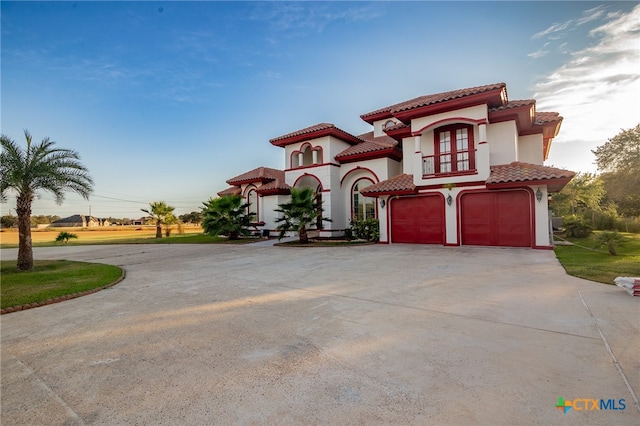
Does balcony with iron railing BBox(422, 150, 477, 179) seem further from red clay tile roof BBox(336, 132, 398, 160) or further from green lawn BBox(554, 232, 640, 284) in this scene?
green lawn BBox(554, 232, 640, 284)

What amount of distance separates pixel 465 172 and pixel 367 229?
6.38 metres

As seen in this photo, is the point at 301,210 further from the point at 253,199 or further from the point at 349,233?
the point at 253,199

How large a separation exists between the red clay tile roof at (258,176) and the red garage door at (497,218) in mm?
15641

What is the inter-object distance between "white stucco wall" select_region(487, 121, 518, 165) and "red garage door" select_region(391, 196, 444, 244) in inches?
136

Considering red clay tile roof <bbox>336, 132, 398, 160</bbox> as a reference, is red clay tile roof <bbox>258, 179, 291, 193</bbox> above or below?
below

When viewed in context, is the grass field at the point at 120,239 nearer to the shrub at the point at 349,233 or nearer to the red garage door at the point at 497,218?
the shrub at the point at 349,233

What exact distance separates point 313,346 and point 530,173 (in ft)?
43.3

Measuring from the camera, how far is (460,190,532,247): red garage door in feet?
40.9

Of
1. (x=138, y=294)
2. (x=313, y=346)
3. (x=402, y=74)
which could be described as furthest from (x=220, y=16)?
(x=313, y=346)

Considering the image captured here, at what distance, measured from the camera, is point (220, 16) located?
11.9 meters

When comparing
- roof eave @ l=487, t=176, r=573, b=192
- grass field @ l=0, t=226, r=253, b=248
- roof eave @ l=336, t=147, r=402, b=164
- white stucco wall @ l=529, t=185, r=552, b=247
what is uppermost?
roof eave @ l=336, t=147, r=402, b=164

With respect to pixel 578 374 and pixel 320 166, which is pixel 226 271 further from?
pixel 320 166

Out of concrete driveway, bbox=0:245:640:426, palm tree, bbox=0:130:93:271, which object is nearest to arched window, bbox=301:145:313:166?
palm tree, bbox=0:130:93:271

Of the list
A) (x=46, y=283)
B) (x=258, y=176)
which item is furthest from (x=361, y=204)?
(x=46, y=283)
